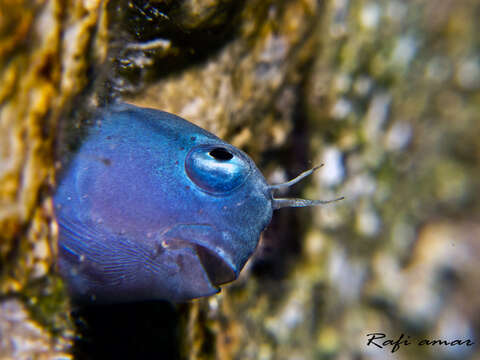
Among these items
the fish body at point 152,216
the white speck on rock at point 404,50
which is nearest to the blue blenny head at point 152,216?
the fish body at point 152,216

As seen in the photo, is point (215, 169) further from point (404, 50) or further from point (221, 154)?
point (404, 50)

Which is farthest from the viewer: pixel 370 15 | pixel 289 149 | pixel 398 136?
pixel 398 136

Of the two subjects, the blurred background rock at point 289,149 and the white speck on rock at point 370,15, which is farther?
the white speck on rock at point 370,15

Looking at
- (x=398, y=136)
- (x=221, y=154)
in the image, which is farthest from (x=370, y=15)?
(x=221, y=154)

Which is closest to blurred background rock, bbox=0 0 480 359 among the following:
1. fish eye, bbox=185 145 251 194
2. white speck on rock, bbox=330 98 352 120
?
white speck on rock, bbox=330 98 352 120

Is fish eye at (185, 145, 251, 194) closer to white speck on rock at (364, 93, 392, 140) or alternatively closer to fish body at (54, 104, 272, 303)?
fish body at (54, 104, 272, 303)

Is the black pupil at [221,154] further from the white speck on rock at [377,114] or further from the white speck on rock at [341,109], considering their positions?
the white speck on rock at [377,114]

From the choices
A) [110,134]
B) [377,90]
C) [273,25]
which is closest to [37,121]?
[110,134]
